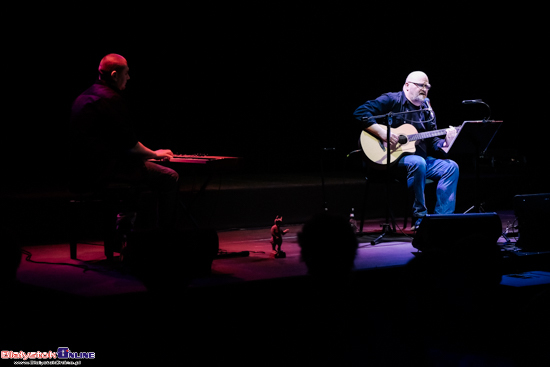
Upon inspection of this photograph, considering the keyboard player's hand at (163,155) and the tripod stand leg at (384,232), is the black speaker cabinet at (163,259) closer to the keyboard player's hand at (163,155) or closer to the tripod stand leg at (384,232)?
the keyboard player's hand at (163,155)

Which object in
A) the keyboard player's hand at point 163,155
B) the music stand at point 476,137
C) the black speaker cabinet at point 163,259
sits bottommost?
the black speaker cabinet at point 163,259

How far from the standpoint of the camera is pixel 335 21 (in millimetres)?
7281

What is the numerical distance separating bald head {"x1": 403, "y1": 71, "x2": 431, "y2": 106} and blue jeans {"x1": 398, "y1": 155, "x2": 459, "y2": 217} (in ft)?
1.84

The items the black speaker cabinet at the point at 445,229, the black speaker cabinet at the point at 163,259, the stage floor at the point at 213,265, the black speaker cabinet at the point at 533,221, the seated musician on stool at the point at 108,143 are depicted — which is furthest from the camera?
the black speaker cabinet at the point at 533,221

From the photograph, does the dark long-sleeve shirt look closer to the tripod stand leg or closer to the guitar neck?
the guitar neck

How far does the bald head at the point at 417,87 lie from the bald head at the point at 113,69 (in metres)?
2.55

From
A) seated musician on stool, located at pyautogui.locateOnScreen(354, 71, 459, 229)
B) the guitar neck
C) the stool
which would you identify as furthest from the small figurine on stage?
the guitar neck

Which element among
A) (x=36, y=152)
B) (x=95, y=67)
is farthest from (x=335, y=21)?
(x=36, y=152)

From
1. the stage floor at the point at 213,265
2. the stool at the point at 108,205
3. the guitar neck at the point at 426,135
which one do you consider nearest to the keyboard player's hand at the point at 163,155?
the stool at the point at 108,205

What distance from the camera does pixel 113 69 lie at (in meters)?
3.92

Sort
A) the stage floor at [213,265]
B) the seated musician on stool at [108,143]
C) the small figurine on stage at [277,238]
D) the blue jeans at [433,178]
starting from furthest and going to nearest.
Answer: the blue jeans at [433,178] → the small figurine on stage at [277,238] → the seated musician on stool at [108,143] → the stage floor at [213,265]

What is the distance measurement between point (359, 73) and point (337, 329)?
6.27 metres

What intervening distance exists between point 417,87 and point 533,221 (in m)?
1.70

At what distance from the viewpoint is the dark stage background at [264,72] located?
6.20 metres
